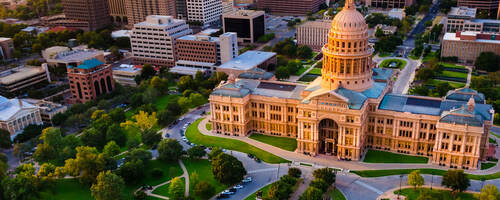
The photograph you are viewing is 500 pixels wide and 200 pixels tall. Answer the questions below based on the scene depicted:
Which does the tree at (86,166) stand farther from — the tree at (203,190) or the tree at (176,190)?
the tree at (203,190)

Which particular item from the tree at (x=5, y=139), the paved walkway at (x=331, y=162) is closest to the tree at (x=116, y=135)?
the tree at (x=5, y=139)

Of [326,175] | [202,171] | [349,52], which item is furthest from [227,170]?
[349,52]

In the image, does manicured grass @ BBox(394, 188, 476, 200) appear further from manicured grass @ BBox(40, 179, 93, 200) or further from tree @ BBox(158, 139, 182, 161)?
manicured grass @ BBox(40, 179, 93, 200)

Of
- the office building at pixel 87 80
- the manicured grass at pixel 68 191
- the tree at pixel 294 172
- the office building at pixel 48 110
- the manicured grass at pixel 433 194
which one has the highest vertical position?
the office building at pixel 87 80

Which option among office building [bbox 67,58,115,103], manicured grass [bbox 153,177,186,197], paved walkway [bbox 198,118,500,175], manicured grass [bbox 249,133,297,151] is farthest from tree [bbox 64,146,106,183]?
office building [bbox 67,58,115,103]

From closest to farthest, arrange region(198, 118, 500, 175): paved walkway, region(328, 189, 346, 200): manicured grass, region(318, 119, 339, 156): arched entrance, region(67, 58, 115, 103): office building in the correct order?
region(328, 189, 346, 200): manicured grass, region(198, 118, 500, 175): paved walkway, region(318, 119, 339, 156): arched entrance, region(67, 58, 115, 103): office building

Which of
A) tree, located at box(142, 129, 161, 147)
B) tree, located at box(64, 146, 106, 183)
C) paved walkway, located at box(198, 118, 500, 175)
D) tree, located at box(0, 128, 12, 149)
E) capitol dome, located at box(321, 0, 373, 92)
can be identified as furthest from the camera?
tree, located at box(0, 128, 12, 149)

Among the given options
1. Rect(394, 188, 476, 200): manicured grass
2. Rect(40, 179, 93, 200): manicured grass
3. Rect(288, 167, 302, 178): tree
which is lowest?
Rect(40, 179, 93, 200): manicured grass
